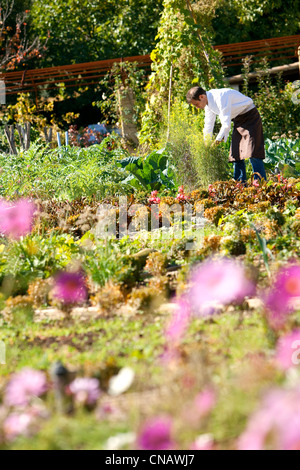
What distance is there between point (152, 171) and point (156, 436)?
4.88 m

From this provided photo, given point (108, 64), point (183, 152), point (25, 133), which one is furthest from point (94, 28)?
point (183, 152)

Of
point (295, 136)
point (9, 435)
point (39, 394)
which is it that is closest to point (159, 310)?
point (39, 394)

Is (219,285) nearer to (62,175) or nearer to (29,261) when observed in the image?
(29,261)

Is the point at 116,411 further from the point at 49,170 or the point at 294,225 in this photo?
the point at 49,170

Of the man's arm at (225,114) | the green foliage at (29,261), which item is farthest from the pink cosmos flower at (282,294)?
the man's arm at (225,114)

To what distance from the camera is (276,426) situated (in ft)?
4.91

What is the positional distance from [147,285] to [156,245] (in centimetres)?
90

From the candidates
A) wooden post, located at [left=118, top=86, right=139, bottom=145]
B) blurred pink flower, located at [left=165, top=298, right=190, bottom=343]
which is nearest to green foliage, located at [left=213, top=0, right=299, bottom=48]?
wooden post, located at [left=118, top=86, right=139, bottom=145]

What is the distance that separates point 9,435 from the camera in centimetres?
185

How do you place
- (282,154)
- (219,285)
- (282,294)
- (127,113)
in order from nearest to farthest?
(219,285)
(282,294)
(282,154)
(127,113)

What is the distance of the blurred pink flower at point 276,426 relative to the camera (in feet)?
4.72

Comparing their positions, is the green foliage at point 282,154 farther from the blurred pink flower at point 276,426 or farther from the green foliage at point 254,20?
the green foliage at point 254,20

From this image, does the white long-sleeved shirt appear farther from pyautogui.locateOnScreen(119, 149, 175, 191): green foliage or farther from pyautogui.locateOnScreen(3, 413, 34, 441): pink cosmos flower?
pyautogui.locateOnScreen(3, 413, 34, 441): pink cosmos flower

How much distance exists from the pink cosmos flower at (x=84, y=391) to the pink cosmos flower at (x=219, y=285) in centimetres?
65
